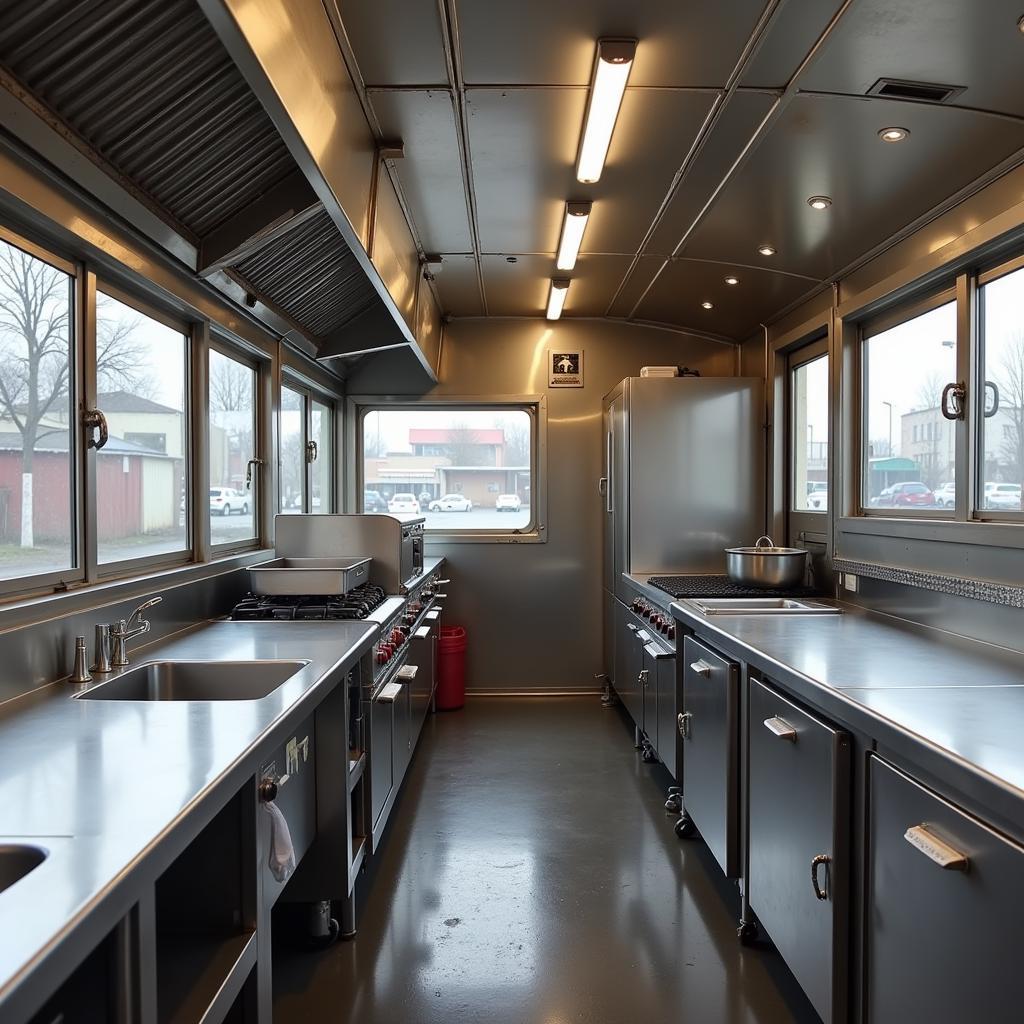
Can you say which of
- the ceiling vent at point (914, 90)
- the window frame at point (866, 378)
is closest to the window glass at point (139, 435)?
the ceiling vent at point (914, 90)

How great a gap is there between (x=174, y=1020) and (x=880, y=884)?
1327mm

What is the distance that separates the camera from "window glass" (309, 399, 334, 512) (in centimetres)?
486

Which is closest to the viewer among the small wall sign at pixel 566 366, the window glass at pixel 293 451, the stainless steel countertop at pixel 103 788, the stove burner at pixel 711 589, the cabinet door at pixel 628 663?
the stainless steel countertop at pixel 103 788

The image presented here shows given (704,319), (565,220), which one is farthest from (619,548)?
(565,220)

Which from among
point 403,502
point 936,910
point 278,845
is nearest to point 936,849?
point 936,910

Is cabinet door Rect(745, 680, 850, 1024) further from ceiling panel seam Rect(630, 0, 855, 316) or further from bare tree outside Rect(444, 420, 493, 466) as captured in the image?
bare tree outside Rect(444, 420, 493, 466)

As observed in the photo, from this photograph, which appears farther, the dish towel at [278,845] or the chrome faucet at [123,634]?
the chrome faucet at [123,634]

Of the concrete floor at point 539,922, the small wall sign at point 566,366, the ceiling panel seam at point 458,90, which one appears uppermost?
the ceiling panel seam at point 458,90

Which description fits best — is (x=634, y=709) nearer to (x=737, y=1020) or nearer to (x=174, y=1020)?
(x=737, y=1020)

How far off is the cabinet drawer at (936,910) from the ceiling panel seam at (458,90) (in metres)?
1.95

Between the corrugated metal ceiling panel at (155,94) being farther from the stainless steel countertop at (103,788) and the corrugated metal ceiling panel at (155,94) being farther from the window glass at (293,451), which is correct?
the window glass at (293,451)

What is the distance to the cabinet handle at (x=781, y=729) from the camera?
1.96 meters

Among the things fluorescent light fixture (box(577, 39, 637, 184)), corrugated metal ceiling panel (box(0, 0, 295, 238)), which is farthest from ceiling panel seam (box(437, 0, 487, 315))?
corrugated metal ceiling panel (box(0, 0, 295, 238))

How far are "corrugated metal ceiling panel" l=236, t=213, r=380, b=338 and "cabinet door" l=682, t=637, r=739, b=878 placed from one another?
85.0 inches
